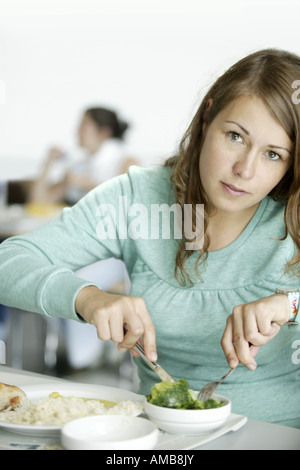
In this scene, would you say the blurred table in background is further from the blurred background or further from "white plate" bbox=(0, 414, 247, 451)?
"white plate" bbox=(0, 414, 247, 451)

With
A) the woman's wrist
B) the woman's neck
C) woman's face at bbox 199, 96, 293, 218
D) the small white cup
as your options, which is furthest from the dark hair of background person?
the woman's wrist

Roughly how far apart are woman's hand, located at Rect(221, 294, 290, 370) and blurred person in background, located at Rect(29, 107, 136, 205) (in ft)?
11.1

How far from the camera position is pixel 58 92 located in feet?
17.5

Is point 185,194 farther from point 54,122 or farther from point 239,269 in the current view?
point 54,122

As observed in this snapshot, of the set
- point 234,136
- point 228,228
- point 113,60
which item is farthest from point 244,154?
point 113,60

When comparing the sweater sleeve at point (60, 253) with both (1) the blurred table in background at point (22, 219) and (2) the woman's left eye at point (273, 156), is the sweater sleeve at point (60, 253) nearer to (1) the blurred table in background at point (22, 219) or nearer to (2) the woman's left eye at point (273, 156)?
(2) the woman's left eye at point (273, 156)

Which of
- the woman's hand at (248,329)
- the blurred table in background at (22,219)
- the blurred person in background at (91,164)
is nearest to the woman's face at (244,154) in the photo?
the woman's hand at (248,329)

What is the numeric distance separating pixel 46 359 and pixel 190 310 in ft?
7.82

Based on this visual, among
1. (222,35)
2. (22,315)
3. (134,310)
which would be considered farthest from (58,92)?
(134,310)

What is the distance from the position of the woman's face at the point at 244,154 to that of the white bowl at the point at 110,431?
0.56m

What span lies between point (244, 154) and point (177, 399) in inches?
20.7

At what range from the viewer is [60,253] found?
140cm

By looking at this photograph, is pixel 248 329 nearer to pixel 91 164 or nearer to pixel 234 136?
pixel 234 136

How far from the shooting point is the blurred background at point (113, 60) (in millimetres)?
4930
